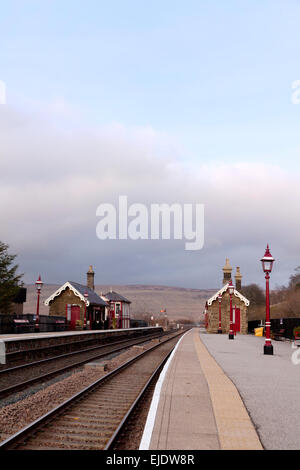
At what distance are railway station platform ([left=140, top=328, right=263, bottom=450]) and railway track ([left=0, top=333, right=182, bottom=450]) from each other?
Answer: 691 millimetres

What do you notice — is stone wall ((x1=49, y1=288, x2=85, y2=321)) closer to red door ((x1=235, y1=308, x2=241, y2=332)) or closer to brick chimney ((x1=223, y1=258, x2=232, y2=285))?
red door ((x1=235, y1=308, x2=241, y2=332))

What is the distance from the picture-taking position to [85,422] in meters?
8.48

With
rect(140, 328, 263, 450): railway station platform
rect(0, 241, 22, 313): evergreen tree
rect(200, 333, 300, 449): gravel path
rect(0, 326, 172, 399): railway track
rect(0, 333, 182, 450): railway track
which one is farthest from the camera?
rect(0, 241, 22, 313): evergreen tree

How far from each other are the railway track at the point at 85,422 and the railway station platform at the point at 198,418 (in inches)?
27.2

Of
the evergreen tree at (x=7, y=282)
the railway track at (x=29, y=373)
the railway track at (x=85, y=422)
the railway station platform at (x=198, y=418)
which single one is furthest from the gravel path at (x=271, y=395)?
the evergreen tree at (x=7, y=282)

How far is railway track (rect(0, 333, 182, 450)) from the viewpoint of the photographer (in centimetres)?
692

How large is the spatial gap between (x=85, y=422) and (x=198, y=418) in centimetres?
219

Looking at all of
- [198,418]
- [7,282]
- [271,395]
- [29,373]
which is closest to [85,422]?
[198,418]

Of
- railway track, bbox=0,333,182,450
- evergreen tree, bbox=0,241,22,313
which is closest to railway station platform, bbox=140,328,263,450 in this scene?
railway track, bbox=0,333,182,450

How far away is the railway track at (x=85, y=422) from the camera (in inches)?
272

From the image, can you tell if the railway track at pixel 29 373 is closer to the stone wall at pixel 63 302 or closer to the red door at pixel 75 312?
the red door at pixel 75 312

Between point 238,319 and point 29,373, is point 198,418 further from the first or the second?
point 238,319

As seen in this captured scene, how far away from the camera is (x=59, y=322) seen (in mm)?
44031
